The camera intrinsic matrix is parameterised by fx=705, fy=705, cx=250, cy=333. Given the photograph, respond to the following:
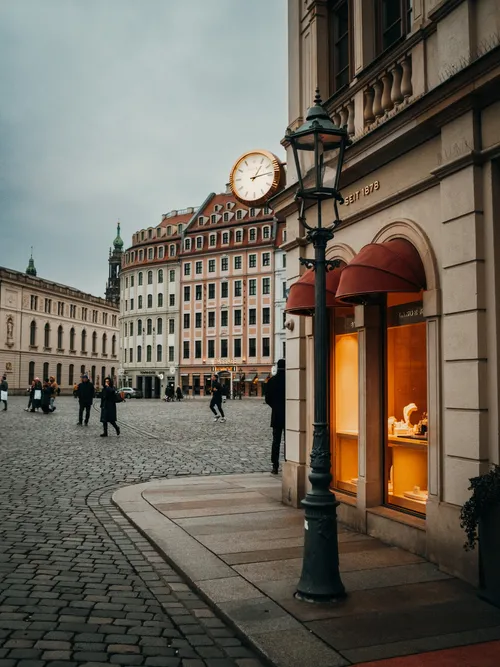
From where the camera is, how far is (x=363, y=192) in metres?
8.46

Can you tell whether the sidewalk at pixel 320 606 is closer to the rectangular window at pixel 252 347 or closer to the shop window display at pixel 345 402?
the shop window display at pixel 345 402

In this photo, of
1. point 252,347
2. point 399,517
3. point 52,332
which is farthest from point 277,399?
point 52,332

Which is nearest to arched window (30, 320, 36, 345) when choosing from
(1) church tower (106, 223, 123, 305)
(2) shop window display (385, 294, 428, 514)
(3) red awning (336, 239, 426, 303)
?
(1) church tower (106, 223, 123, 305)

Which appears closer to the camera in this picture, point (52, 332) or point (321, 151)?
point (321, 151)

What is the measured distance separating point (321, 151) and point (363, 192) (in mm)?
2683

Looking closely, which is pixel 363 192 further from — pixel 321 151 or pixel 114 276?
pixel 114 276

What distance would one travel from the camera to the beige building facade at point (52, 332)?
8931 cm

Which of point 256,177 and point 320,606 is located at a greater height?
point 256,177

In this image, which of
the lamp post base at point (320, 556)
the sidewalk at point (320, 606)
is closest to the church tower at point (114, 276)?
the sidewalk at point (320, 606)

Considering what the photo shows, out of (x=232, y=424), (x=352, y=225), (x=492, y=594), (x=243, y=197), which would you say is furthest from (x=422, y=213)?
(x=232, y=424)

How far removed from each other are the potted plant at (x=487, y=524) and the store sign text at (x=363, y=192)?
152 inches

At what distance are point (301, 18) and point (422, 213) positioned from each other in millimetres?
4707

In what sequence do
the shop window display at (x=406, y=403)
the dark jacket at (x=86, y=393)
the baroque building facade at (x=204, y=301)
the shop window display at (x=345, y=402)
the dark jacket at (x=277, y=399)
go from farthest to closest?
the baroque building facade at (x=204, y=301) → the dark jacket at (x=86, y=393) → the dark jacket at (x=277, y=399) → the shop window display at (x=345, y=402) → the shop window display at (x=406, y=403)

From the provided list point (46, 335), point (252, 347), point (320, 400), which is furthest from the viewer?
point (46, 335)
